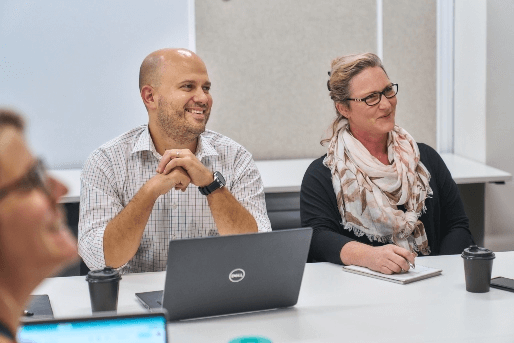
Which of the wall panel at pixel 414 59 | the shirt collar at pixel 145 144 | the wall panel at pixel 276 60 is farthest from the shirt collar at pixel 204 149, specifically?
the wall panel at pixel 414 59

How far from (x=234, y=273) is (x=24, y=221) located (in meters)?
1.05

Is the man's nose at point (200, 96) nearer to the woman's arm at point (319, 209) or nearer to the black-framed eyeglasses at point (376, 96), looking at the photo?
the woman's arm at point (319, 209)

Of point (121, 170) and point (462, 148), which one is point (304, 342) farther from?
point (462, 148)

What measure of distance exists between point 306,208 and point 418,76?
2.04 m

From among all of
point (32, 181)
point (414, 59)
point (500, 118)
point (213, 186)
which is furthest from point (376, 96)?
point (32, 181)

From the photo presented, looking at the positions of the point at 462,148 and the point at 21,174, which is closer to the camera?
the point at 21,174

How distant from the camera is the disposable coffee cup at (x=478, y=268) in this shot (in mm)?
1516

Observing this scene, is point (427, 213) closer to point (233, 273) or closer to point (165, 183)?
point (165, 183)

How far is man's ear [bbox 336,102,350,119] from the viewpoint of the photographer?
7.50 ft

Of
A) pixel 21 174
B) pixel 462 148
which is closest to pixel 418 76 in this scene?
pixel 462 148

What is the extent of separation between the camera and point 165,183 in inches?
71.6

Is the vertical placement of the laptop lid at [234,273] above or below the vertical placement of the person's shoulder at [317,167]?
below

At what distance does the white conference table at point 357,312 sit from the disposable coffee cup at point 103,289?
5cm

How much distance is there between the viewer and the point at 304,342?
48.9 inches
